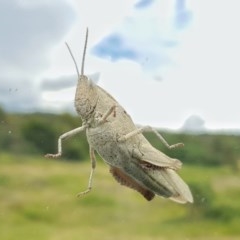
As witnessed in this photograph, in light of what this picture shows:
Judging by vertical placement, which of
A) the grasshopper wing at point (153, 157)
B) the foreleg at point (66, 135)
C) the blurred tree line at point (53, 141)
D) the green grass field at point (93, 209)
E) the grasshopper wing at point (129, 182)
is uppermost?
the foreleg at point (66, 135)

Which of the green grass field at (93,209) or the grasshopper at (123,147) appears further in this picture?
the green grass field at (93,209)

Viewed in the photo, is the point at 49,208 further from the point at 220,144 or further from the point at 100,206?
the point at 220,144

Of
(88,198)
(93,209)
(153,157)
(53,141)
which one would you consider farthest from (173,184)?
(88,198)

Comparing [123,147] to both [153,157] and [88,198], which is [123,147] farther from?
[88,198]

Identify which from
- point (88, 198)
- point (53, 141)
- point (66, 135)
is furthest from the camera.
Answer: point (88, 198)

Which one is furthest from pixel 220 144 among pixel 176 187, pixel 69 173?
pixel 176 187

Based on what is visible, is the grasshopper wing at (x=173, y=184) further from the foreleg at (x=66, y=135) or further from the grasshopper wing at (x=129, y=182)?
the foreleg at (x=66, y=135)

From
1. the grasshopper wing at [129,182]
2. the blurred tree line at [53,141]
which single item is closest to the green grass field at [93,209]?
the blurred tree line at [53,141]
